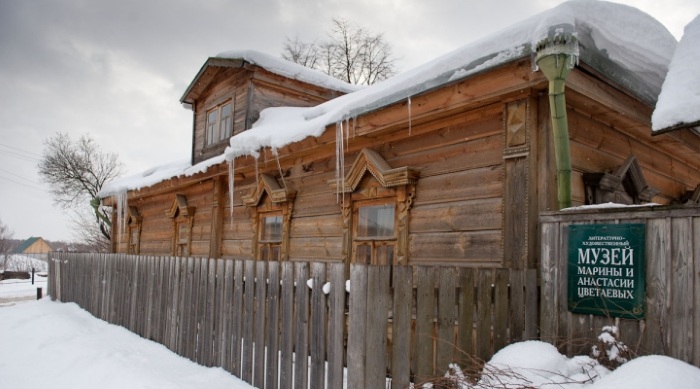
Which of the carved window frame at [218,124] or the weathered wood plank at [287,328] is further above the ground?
the carved window frame at [218,124]

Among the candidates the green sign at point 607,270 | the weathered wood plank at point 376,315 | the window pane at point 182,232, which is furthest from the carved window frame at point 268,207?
the green sign at point 607,270

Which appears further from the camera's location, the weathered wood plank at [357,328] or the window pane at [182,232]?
the window pane at [182,232]

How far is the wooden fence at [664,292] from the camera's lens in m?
2.80

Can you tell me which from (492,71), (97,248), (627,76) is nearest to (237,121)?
(492,71)

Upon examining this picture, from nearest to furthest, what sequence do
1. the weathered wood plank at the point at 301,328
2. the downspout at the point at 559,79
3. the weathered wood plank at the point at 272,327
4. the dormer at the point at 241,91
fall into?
the downspout at the point at 559,79 → the weathered wood plank at the point at 301,328 → the weathered wood plank at the point at 272,327 → the dormer at the point at 241,91

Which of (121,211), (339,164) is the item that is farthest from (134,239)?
(339,164)

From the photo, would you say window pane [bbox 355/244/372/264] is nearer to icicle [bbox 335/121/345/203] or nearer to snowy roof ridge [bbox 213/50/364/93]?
icicle [bbox 335/121/345/203]

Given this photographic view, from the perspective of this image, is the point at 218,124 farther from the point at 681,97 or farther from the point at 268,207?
the point at 681,97

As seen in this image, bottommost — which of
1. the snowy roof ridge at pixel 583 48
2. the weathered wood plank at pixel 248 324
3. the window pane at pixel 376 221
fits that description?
the weathered wood plank at pixel 248 324

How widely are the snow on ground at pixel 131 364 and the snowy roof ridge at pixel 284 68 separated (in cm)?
606

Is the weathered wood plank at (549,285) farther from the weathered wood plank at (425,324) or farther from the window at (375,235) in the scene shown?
the window at (375,235)

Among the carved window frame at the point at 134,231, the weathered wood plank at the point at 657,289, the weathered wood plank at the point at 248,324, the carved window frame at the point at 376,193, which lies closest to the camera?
the weathered wood plank at the point at 657,289

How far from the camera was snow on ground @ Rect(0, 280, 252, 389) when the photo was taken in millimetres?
4910

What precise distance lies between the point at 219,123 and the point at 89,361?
22.4 ft
